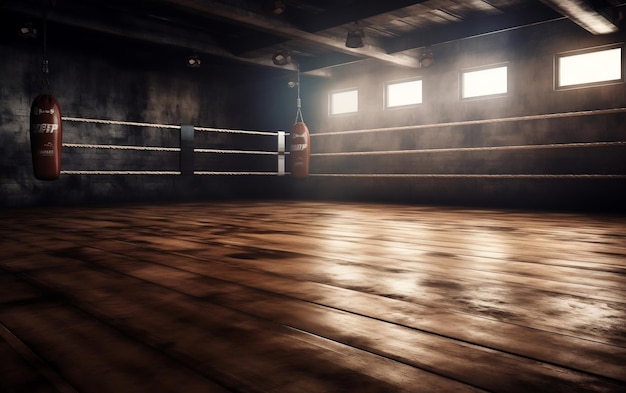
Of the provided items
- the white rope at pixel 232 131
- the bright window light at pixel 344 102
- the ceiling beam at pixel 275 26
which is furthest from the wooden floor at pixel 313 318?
the bright window light at pixel 344 102

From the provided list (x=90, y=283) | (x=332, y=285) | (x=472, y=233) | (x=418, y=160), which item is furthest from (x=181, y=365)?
(x=418, y=160)

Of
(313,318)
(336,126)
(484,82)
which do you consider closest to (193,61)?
(336,126)

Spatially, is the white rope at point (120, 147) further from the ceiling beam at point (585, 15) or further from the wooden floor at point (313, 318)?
the ceiling beam at point (585, 15)

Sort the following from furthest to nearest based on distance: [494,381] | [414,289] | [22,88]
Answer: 1. [22,88]
2. [414,289]
3. [494,381]

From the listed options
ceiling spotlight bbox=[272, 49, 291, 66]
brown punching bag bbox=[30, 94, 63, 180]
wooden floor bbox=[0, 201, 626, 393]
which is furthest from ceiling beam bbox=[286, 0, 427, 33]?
wooden floor bbox=[0, 201, 626, 393]

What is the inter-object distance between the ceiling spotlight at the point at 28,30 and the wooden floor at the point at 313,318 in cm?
400

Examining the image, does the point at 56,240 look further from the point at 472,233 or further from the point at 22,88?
the point at 22,88

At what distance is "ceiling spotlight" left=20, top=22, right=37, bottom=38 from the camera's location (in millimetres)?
5340

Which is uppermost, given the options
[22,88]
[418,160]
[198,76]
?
[198,76]

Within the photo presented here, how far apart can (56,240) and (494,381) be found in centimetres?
255

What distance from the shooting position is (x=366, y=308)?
4.05 ft

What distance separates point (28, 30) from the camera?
5375 millimetres

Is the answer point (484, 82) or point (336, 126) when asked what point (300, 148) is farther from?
point (484, 82)

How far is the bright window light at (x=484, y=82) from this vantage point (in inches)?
236
